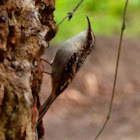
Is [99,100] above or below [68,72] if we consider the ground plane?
below

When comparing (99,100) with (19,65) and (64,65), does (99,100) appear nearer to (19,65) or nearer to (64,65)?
(64,65)

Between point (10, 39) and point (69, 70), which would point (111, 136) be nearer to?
point (69, 70)

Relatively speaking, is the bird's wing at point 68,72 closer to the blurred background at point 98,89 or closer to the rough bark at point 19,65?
the rough bark at point 19,65

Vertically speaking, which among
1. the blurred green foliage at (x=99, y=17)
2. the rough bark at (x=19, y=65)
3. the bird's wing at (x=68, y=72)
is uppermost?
the rough bark at (x=19, y=65)

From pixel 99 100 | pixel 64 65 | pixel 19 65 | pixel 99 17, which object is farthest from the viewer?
pixel 99 17

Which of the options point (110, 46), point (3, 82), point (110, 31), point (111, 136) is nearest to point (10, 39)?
point (3, 82)

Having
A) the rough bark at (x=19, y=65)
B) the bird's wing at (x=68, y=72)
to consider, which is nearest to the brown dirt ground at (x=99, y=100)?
the bird's wing at (x=68, y=72)

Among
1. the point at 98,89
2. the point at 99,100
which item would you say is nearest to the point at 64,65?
the point at 99,100
